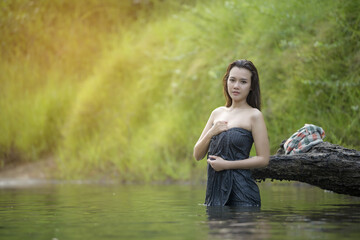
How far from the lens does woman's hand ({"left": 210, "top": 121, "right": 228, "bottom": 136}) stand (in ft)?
17.4

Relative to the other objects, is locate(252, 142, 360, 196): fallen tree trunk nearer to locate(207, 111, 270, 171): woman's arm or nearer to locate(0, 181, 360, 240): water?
locate(0, 181, 360, 240): water

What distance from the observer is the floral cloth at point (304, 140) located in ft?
20.6

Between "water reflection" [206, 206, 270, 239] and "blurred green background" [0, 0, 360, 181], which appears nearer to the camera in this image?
"water reflection" [206, 206, 270, 239]

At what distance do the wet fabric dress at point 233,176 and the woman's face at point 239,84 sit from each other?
12.3 inches

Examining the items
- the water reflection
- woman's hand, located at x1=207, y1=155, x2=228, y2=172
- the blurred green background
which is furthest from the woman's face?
the blurred green background

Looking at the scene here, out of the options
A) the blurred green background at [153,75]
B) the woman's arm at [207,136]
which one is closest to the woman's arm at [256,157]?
the woman's arm at [207,136]

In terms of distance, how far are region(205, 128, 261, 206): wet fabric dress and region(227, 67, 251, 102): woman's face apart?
0.31 metres

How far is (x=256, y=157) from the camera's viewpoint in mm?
5180

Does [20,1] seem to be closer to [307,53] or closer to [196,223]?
[307,53]

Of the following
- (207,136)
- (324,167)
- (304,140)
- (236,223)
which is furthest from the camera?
(304,140)

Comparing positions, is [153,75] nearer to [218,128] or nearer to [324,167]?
[324,167]

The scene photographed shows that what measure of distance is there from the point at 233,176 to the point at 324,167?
3.63 ft

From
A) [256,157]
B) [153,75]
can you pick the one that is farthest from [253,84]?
[153,75]

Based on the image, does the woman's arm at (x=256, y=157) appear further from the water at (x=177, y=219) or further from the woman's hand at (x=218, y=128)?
the water at (x=177, y=219)
